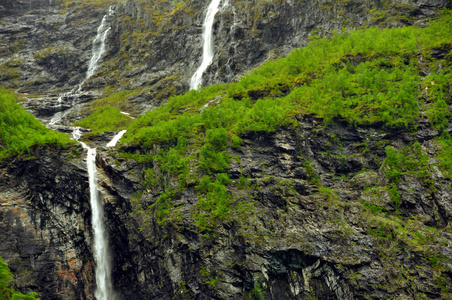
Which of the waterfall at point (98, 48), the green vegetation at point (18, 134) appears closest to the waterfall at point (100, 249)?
the green vegetation at point (18, 134)

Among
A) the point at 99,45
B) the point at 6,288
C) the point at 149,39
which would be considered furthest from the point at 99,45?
the point at 6,288

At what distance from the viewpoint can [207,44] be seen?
238 feet

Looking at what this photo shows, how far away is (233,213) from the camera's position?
3253 cm

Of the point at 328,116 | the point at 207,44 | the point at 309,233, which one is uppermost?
the point at 207,44

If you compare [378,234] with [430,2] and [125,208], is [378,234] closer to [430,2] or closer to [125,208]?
[125,208]

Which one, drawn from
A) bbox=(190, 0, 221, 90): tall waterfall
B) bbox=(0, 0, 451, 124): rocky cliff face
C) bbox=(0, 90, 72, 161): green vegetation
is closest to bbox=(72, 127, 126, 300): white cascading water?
bbox=(0, 90, 72, 161): green vegetation

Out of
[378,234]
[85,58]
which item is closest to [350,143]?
[378,234]

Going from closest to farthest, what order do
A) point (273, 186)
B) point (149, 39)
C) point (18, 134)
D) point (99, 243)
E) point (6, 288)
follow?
point (6, 288) → point (273, 186) → point (99, 243) → point (18, 134) → point (149, 39)

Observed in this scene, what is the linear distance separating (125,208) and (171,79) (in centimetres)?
4177

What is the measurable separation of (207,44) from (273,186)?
47308 mm

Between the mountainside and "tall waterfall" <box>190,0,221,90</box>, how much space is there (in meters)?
13.6

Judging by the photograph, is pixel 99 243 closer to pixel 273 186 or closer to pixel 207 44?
pixel 273 186

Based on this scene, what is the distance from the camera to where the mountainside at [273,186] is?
94.3 ft

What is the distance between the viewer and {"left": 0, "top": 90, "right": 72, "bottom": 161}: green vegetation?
1501 inches
